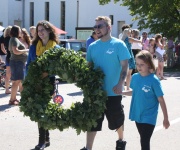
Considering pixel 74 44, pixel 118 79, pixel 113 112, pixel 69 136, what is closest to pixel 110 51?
pixel 118 79

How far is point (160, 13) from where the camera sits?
24547mm

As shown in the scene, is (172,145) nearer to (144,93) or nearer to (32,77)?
(144,93)

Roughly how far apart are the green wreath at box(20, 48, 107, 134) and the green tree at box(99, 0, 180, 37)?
19165mm

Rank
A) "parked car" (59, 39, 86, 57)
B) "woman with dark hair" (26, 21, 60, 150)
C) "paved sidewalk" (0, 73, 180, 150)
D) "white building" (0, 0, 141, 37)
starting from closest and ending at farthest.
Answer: "woman with dark hair" (26, 21, 60, 150)
"paved sidewalk" (0, 73, 180, 150)
"parked car" (59, 39, 86, 57)
"white building" (0, 0, 141, 37)

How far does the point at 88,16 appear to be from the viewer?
5197 centimetres

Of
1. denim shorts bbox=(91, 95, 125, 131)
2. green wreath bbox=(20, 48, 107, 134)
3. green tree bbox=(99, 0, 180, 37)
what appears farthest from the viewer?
green tree bbox=(99, 0, 180, 37)

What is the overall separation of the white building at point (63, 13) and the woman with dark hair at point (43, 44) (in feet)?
142

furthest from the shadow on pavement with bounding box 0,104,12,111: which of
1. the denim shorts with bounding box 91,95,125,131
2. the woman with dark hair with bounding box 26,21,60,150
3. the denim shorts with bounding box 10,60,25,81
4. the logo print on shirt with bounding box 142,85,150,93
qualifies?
the logo print on shirt with bounding box 142,85,150,93

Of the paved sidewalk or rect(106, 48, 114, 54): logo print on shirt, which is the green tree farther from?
rect(106, 48, 114, 54): logo print on shirt

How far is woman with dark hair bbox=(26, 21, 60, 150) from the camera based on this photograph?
607cm

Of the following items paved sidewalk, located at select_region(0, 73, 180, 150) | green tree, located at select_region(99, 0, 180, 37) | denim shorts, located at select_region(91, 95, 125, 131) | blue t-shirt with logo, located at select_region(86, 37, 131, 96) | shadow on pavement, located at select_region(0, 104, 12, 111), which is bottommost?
paved sidewalk, located at select_region(0, 73, 180, 150)

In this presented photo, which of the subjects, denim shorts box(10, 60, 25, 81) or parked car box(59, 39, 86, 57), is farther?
parked car box(59, 39, 86, 57)

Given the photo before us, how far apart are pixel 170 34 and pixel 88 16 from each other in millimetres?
28030

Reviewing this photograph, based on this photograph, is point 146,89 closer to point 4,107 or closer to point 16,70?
point 4,107
